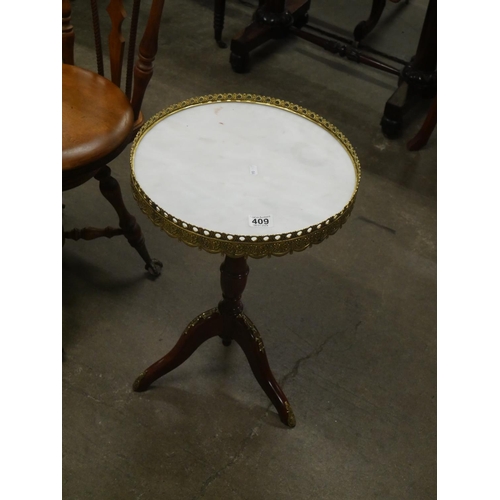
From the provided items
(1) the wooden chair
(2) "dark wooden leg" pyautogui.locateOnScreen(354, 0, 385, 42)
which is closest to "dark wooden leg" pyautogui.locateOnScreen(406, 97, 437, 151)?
(2) "dark wooden leg" pyautogui.locateOnScreen(354, 0, 385, 42)

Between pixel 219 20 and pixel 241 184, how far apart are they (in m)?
2.43

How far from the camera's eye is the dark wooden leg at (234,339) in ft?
6.06

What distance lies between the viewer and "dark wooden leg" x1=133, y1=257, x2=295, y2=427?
1.85 m

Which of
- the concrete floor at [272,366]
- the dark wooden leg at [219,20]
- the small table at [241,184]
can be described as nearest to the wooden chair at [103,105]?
the small table at [241,184]

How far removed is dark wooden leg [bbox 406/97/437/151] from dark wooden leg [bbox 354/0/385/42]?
1.02m

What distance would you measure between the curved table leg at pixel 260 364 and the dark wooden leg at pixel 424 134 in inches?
65.5

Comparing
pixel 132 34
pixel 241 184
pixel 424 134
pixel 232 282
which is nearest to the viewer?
pixel 241 184

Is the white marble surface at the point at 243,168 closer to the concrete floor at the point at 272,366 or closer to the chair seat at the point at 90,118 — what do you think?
the chair seat at the point at 90,118

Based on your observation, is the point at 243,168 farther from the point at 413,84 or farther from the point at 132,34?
the point at 413,84

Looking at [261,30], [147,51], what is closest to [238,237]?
[147,51]

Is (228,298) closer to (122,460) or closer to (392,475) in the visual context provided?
(122,460)

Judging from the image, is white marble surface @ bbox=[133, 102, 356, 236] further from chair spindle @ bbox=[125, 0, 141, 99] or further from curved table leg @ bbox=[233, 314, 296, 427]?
curved table leg @ bbox=[233, 314, 296, 427]

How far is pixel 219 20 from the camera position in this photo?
3.65 metres

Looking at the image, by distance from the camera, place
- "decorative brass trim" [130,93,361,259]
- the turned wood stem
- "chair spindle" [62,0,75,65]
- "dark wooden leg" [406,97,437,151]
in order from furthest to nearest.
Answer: "dark wooden leg" [406,97,437,151] < "chair spindle" [62,0,75,65] < the turned wood stem < "decorative brass trim" [130,93,361,259]
